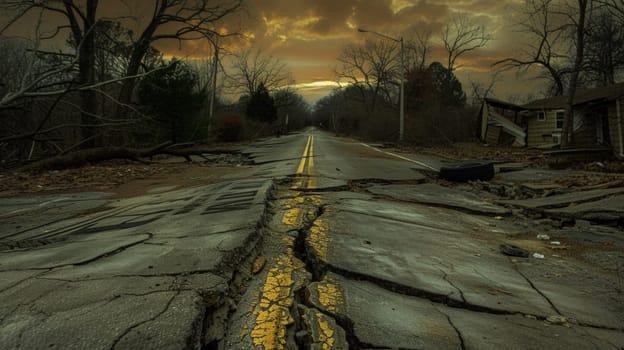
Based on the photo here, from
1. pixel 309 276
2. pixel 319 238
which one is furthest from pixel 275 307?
pixel 319 238

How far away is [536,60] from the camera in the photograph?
28938 mm

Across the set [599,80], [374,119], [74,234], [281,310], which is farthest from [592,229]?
[599,80]

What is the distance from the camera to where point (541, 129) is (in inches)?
1125

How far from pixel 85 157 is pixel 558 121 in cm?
2878

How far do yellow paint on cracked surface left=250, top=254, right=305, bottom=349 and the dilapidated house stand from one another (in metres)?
22.0

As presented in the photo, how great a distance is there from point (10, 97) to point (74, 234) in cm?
726

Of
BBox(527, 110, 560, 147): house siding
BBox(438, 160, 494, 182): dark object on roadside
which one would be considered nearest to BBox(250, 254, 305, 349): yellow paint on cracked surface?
BBox(438, 160, 494, 182): dark object on roadside

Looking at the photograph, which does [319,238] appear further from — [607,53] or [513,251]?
[607,53]

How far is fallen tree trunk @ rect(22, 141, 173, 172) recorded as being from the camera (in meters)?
11.0

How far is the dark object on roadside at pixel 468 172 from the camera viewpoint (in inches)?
357

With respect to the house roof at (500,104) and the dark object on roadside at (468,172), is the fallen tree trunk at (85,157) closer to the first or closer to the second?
the dark object on roadside at (468,172)

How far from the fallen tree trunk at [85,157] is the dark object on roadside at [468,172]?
9465 mm

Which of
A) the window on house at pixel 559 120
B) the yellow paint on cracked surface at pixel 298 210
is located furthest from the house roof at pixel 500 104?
the yellow paint on cracked surface at pixel 298 210

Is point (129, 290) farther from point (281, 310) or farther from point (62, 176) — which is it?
point (62, 176)
